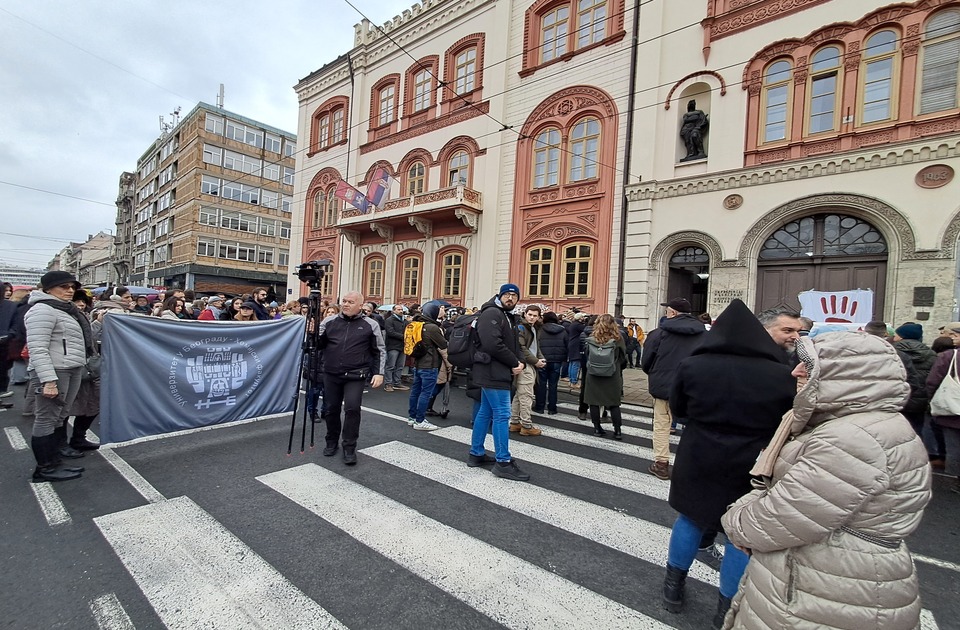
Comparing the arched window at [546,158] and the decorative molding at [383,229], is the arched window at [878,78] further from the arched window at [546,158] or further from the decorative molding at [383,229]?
the decorative molding at [383,229]

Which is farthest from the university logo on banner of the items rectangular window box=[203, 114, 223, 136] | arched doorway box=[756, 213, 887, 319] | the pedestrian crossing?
rectangular window box=[203, 114, 223, 136]

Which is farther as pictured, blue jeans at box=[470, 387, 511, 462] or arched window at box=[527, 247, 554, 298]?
arched window at box=[527, 247, 554, 298]

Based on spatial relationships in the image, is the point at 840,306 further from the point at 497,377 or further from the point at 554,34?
the point at 554,34

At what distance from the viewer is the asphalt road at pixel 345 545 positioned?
95.3 inches

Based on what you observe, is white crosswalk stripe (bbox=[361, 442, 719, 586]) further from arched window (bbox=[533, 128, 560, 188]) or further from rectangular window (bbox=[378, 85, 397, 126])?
rectangular window (bbox=[378, 85, 397, 126])

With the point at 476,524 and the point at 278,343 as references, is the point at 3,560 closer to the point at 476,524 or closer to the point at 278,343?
the point at 476,524

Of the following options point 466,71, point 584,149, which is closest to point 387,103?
point 466,71

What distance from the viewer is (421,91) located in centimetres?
2072

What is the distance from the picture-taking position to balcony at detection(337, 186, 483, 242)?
17734mm

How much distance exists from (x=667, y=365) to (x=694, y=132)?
11194mm

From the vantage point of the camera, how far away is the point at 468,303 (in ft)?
60.4

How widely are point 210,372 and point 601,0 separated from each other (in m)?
17.1

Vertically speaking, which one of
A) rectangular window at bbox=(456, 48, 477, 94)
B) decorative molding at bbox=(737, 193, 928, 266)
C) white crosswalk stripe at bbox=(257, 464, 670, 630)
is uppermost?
rectangular window at bbox=(456, 48, 477, 94)

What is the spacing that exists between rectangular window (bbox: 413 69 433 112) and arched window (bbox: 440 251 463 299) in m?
7.43
